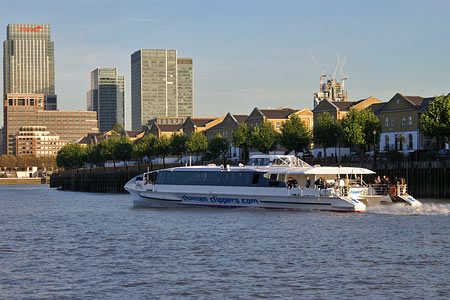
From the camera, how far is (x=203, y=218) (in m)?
55.5

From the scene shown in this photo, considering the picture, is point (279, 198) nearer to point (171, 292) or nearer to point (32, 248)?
point (32, 248)

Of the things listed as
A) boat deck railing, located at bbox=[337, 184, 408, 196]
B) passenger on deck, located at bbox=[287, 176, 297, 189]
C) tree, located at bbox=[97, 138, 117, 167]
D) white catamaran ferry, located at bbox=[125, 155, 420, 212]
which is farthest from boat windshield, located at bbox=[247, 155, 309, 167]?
tree, located at bbox=[97, 138, 117, 167]

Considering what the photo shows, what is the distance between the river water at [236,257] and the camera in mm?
27781

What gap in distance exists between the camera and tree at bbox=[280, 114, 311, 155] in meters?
108

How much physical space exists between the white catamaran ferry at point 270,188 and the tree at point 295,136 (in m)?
41.8

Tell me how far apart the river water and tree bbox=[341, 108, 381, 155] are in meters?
42.1

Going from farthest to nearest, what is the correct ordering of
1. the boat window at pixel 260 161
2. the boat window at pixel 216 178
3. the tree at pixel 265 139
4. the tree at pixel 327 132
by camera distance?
the tree at pixel 265 139, the tree at pixel 327 132, the boat window at pixel 260 161, the boat window at pixel 216 178

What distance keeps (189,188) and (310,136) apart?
157 feet

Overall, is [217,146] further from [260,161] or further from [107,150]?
[260,161]

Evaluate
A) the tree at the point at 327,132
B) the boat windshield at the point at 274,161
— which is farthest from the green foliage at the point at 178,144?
the boat windshield at the point at 274,161

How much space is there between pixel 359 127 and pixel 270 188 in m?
41.0

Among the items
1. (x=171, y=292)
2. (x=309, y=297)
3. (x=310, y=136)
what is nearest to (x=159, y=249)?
(x=171, y=292)

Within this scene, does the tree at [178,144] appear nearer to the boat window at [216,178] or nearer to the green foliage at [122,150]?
the green foliage at [122,150]

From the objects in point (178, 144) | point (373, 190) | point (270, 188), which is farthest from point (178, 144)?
point (373, 190)
